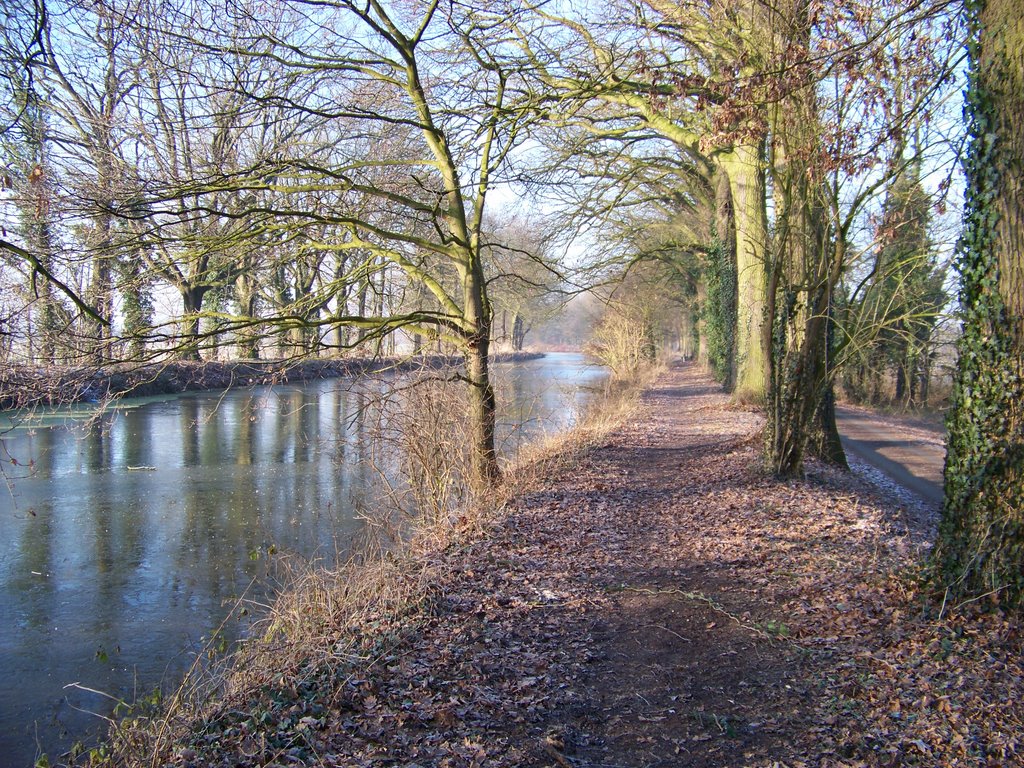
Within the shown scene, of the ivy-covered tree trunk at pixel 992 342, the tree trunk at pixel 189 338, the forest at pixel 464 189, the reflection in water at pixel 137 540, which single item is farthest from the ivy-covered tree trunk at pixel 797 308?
the tree trunk at pixel 189 338

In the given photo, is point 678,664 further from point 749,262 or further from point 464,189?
point 749,262

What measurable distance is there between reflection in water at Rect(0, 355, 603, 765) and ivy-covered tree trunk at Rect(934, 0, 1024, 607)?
207 inches

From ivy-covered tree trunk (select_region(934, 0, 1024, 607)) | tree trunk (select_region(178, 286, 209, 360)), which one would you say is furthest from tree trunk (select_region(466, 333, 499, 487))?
ivy-covered tree trunk (select_region(934, 0, 1024, 607))

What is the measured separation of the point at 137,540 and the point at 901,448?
47.0ft

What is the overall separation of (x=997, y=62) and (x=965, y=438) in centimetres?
245

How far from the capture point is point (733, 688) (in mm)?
4230

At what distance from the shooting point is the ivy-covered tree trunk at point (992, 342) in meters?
4.58

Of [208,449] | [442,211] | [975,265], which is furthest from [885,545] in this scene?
[208,449]

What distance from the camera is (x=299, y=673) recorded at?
440cm

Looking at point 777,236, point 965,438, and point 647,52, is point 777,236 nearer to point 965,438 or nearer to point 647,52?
point 647,52

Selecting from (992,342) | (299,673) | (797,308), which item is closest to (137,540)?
(299,673)

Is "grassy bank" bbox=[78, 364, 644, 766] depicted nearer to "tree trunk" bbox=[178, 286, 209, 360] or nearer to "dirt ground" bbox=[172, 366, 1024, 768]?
"dirt ground" bbox=[172, 366, 1024, 768]

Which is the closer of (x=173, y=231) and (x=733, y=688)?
(x=733, y=688)

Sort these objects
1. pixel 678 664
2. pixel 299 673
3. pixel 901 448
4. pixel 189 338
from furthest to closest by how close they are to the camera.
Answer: pixel 901 448
pixel 189 338
pixel 678 664
pixel 299 673
